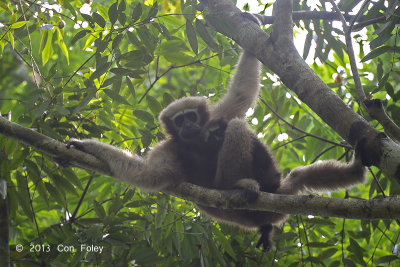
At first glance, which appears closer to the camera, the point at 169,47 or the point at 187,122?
the point at 169,47

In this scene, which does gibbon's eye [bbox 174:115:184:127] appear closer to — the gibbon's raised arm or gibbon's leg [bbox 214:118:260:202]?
the gibbon's raised arm

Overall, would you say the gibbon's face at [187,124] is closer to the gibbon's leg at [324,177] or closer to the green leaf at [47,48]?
the gibbon's leg at [324,177]

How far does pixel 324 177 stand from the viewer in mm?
5652

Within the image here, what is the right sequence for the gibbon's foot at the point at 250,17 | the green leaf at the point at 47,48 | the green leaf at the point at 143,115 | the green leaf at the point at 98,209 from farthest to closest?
the green leaf at the point at 143,115, the green leaf at the point at 47,48, the green leaf at the point at 98,209, the gibbon's foot at the point at 250,17

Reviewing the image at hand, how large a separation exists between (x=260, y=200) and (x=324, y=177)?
60.3 inches

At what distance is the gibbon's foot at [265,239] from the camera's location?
5.60m

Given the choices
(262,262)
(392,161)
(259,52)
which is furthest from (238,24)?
(262,262)

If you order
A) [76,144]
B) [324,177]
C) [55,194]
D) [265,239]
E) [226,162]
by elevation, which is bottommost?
[265,239]

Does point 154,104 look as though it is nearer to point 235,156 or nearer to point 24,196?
point 235,156

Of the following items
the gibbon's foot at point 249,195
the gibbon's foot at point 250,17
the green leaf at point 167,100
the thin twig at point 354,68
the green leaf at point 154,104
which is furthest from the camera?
the green leaf at point 167,100

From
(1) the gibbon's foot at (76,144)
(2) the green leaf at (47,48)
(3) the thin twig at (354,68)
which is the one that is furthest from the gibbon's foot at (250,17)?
(2) the green leaf at (47,48)

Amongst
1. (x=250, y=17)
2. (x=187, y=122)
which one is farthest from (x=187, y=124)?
(x=250, y=17)

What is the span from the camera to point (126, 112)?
6789 mm

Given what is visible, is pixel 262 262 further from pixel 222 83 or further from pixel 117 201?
pixel 222 83
